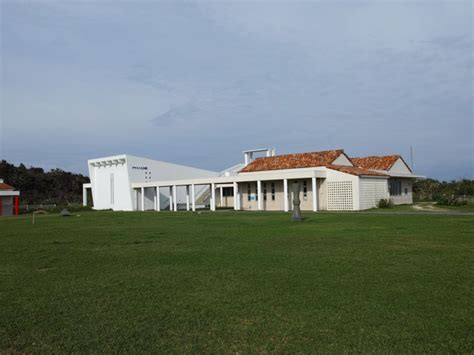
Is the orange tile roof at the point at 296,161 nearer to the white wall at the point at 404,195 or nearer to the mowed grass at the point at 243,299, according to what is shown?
the white wall at the point at 404,195

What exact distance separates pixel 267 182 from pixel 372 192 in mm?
9362

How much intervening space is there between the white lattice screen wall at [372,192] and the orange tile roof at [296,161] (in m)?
4.02

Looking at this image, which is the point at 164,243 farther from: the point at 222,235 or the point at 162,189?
the point at 162,189

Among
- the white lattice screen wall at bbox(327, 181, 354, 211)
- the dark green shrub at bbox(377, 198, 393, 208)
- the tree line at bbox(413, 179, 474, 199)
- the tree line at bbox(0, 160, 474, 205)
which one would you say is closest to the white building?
the white lattice screen wall at bbox(327, 181, 354, 211)

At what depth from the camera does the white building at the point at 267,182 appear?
32062 millimetres

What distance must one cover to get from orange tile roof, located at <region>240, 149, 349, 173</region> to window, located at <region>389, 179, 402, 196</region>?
5.25m

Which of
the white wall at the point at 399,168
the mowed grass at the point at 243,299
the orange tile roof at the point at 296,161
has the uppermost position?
the orange tile roof at the point at 296,161

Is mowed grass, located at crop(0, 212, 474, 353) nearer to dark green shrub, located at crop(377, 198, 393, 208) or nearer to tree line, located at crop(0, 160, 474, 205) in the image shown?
dark green shrub, located at crop(377, 198, 393, 208)

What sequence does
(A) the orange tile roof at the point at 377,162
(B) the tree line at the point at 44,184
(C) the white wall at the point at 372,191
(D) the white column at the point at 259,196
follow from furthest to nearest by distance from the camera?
(B) the tree line at the point at 44,184, (A) the orange tile roof at the point at 377,162, (D) the white column at the point at 259,196, (C) the white wall at the point at 372,191

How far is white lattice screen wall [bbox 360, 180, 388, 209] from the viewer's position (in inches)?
1224

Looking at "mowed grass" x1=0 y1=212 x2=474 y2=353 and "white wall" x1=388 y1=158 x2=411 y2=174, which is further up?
"white wall" x1=388 y1=158 x2=411 y2=174

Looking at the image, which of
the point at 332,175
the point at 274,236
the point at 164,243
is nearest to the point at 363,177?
the point at 332,175

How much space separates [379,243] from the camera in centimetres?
1199

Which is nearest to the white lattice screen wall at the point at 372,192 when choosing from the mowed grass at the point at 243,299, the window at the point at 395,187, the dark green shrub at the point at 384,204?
the dark green shrub at the point at 384,204
